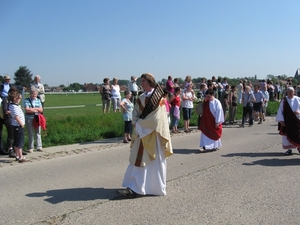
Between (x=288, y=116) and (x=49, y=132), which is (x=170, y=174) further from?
(x=49, y=132)

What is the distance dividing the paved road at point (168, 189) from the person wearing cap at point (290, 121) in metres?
0.44

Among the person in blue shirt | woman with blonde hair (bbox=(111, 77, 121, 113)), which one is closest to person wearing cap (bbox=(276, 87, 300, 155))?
the person in blue shirt

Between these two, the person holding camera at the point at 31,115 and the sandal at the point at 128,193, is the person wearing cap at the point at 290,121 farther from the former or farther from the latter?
the person holding camera at the point at 31,115

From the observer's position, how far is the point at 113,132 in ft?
42.9

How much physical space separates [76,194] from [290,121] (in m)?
6.27

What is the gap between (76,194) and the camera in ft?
20.1

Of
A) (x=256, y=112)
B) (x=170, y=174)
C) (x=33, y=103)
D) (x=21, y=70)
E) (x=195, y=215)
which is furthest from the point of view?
(x=21, y=70)

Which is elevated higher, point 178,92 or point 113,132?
point 178,92

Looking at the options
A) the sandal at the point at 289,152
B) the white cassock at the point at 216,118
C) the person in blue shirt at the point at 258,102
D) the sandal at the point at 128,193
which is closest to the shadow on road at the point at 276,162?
the sandal at the point at 289,152

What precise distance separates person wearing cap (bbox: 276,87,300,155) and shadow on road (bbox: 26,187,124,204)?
18.1 ft

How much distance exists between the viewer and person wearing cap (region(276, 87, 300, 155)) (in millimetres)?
9359

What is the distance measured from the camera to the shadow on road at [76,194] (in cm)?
586

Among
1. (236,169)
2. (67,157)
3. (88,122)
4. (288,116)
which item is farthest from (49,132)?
(288,116)

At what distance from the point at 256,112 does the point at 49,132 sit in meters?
10.8
